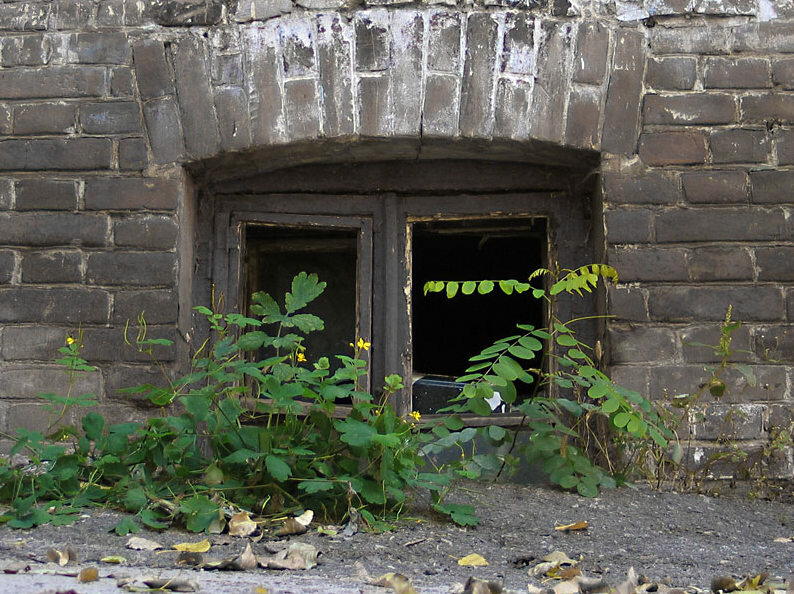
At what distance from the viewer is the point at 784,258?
11.2 ft

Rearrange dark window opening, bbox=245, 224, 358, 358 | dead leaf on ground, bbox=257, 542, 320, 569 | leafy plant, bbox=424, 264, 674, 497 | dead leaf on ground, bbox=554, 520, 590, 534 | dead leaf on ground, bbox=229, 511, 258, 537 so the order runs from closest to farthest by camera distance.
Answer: dead leaf on ground, bbox=257, 542, 320, 569 < dead leaf on ground, bbox=229, 511, 258, 537 < dead leaf on ground, bbox=554, 520, 590, 534 < leafy plant, bbox=424, 264, 674, 497 < dark window opening, bbox=245, 224, 358, 358

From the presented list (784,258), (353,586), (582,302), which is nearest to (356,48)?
(582,302)

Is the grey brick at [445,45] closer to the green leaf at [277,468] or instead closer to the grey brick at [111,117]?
the grey brick at [111,117]

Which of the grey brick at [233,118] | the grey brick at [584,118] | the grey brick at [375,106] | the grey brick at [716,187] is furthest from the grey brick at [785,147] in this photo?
the grey brick at [233,118]

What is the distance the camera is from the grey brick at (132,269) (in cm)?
350

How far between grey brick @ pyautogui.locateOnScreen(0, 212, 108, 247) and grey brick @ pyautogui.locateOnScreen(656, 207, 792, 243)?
2149 millimetres

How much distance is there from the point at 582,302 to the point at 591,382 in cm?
57

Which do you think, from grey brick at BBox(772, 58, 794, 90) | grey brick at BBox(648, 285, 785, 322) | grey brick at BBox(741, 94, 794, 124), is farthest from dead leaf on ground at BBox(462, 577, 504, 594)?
grey brick at BBox(772, 58, 794, 90)

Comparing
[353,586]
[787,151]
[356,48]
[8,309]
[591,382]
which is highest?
[356,48]

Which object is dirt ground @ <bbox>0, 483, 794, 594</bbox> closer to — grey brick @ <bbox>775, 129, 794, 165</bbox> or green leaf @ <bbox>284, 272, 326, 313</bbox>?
green leaf @ <bbox>284, 272, 326, 313</bbox>

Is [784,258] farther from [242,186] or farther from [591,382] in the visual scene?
[242,186]

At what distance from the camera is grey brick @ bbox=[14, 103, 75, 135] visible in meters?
3.62

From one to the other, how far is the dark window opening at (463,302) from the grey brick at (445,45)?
123 centimetres

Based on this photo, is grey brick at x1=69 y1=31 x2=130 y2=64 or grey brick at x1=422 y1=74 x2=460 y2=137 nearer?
grey brick at x1=422 y1=74 x2=460 y2=137
